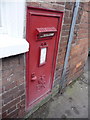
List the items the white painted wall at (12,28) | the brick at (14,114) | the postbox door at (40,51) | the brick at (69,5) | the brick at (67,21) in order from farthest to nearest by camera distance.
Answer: the brick at (67,21) → the brick at (69,5) → the brick at (14,114) → the postbox door at (40,51) → the white painted wall at (12,28)

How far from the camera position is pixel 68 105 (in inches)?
89.2

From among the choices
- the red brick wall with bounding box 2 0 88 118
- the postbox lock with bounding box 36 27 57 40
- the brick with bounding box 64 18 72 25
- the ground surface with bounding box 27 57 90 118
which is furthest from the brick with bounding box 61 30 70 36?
the ground surface with bounding box 27 57 90 118

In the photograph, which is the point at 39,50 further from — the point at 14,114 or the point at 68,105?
the point at 68,105

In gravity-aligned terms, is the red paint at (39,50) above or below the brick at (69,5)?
below

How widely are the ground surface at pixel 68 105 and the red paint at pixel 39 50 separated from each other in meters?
0.27

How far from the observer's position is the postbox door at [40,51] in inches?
53.3

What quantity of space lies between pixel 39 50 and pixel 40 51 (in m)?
0.03

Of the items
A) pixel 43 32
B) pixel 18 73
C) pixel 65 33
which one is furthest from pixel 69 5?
pixel 18 73

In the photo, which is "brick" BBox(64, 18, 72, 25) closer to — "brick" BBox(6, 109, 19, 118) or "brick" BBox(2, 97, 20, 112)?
"brick" BBox(2, 97, 20, 112)

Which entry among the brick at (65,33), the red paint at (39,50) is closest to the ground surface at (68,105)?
the red paint at (39,50)

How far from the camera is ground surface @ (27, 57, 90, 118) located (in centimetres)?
203

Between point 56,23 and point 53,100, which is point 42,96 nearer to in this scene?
point 53,100

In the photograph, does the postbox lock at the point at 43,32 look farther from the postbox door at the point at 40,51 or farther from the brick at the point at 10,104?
the brick at the point at 10,104

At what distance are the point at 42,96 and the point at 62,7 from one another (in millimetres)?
1628
